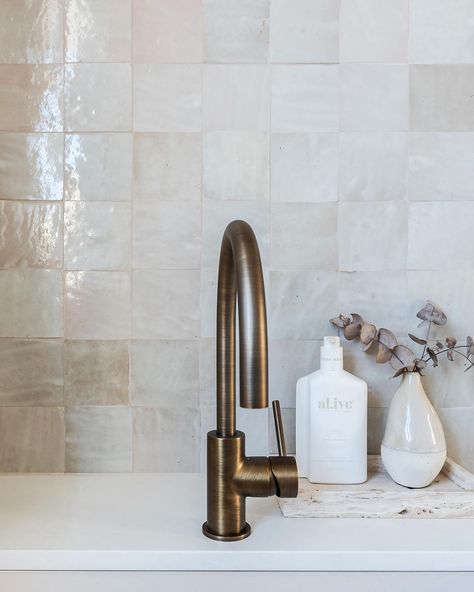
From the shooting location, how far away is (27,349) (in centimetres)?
100

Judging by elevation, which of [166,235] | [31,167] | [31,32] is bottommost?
[166,235]

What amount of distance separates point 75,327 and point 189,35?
1.81ft

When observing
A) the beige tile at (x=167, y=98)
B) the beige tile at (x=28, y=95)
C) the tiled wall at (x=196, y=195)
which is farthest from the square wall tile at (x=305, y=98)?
the beige tile at (x=28, y=95)

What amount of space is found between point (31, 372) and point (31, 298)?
0.13m

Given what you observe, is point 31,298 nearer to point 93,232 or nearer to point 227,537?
point 93,232

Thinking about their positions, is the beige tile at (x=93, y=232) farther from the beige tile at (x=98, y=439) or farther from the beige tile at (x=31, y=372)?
the beige tile at (x=98, y=439)

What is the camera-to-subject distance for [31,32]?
3.23 feet

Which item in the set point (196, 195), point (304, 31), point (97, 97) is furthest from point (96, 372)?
point (304, 31)

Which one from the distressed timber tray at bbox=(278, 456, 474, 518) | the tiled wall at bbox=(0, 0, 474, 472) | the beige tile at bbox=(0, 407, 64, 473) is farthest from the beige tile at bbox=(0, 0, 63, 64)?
the distressed timber tray at bbox=(278, 456, 474, 518)

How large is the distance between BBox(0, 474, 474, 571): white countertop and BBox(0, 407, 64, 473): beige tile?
0.12m

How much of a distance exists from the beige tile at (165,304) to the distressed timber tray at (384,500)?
335 millimetres

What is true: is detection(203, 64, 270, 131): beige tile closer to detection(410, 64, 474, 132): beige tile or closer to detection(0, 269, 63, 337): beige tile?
detection(410, 64, 474, 132): beige tile

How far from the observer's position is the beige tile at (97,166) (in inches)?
39.1

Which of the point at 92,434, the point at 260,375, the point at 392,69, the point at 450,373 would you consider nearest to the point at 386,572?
the point at 260,375
